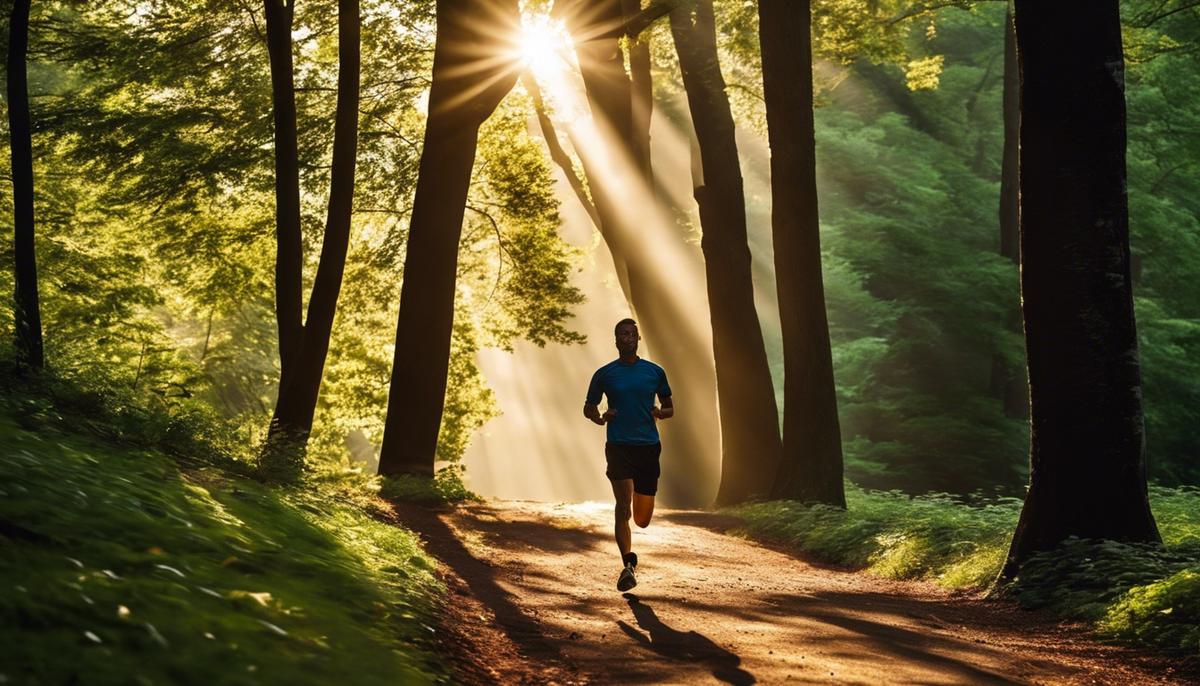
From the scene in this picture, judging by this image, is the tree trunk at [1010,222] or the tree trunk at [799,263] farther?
the tree trunk at [1010,222]

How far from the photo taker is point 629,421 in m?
9.16

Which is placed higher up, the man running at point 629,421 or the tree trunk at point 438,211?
the tree trunk at point 438,211

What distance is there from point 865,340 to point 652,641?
28361 millimetres

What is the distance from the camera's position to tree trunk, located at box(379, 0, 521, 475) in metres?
16.9

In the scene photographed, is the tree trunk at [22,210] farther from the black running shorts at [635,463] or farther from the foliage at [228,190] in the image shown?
the foliage at [228,190]

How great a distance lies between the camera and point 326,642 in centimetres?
508

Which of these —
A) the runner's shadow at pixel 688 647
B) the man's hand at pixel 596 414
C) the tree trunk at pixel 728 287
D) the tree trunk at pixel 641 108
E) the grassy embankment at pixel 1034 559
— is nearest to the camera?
the runner's shadow at pixel 688 647

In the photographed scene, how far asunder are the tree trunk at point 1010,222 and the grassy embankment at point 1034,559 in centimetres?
1176

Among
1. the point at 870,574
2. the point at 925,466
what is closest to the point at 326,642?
the point at 870,574

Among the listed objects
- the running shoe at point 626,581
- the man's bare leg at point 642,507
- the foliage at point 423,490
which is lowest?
the running shoe at point 626,581

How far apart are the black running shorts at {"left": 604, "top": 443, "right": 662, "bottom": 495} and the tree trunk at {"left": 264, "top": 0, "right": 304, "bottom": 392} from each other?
25.6 ft

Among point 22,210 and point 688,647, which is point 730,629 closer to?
point 688,647

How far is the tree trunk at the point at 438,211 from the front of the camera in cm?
1689

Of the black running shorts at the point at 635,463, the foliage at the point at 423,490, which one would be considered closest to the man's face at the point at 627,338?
the black running shorts at the point at 635,463
